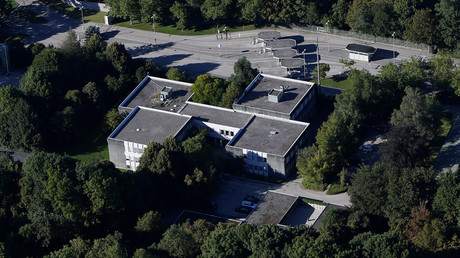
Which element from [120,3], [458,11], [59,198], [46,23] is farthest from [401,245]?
[46,23]

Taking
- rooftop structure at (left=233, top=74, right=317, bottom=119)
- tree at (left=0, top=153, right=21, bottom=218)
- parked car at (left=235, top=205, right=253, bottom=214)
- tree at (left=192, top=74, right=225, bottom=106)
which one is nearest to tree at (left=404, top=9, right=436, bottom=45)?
rooftop structure at (left=233, top=74, right=317, bottom=119)

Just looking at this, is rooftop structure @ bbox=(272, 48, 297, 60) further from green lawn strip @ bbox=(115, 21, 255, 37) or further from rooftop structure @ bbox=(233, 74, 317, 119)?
green lawn strip @ bbox=(115, 21, 255, 37)

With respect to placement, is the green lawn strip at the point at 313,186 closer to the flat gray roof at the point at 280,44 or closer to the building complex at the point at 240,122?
the building complex at the point at 240,122

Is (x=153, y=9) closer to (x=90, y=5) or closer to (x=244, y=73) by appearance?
(x=90, y=5)

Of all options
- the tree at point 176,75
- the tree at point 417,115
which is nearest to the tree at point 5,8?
the tree at point 176,75

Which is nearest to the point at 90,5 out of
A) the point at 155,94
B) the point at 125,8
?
the point at 125,8

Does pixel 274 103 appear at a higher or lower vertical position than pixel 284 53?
lower
